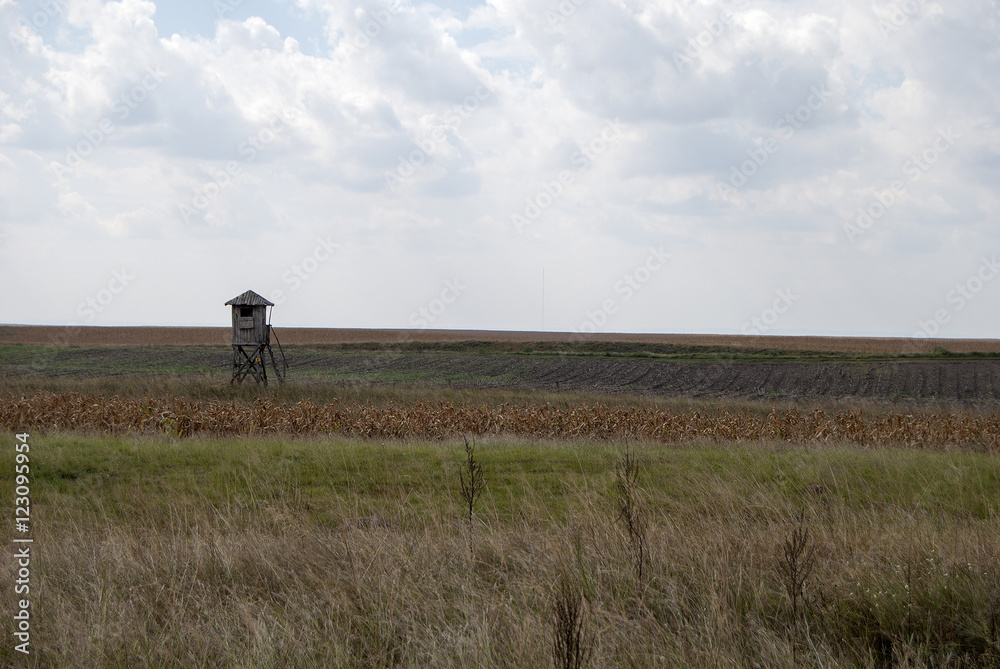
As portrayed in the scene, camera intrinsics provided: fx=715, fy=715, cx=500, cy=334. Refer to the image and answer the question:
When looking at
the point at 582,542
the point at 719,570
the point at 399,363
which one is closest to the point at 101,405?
the point at 582,542

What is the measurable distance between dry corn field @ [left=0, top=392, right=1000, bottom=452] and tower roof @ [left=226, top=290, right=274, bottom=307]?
1286cm

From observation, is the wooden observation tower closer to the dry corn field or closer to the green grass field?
the dry corn field

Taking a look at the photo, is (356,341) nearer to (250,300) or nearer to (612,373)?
(612,373)

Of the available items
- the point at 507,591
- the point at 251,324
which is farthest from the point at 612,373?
the point at 507,591

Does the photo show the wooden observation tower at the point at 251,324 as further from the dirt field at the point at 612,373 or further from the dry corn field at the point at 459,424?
the dry corn field at the point at 459,424

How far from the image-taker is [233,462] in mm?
11078

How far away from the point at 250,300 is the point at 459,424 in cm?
1786

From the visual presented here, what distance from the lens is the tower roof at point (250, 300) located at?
102ft

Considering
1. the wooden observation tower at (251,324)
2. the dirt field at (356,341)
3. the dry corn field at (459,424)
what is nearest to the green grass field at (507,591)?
the dry corn field at (459,424)

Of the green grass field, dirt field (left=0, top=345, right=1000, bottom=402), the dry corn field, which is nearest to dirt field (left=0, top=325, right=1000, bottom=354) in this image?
dirt field (left=0, top=345, right=1000, bottom=402)

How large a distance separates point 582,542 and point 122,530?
175 inches

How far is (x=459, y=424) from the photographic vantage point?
16688mm

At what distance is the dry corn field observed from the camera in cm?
1541

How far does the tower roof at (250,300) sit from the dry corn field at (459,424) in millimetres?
12861
